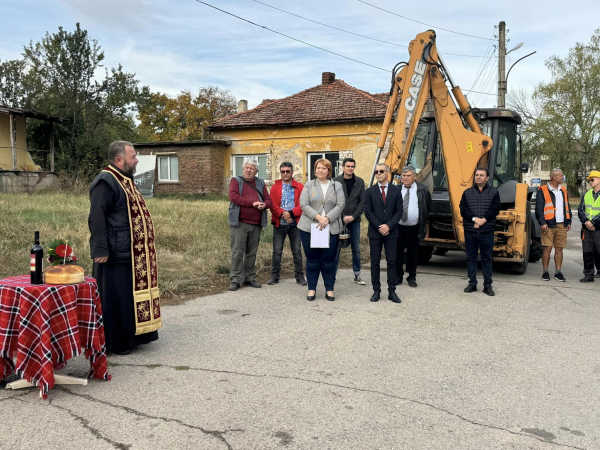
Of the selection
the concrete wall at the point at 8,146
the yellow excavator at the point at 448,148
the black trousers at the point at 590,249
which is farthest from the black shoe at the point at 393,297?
the concrete wall at the point at 8,146

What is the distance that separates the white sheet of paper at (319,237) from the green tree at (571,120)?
37.6 m

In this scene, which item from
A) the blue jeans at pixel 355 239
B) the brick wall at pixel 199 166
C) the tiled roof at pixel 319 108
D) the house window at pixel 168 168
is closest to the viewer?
the blue jeans at pixel 355 239

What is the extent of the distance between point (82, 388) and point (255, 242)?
4.20 m

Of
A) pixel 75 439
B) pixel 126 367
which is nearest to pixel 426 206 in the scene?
pixel 126 367

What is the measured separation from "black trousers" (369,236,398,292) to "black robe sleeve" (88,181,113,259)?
3.81 meters

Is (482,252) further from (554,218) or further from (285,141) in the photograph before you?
(285,141)

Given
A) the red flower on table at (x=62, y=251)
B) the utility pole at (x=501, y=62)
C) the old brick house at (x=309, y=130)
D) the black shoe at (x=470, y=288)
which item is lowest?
the black shoe at (x=470, y=288)

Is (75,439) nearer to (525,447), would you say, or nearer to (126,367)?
(126,367)

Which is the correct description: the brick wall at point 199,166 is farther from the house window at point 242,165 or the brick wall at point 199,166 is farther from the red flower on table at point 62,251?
the red flower on table at point 62,251

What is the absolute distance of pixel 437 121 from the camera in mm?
9305

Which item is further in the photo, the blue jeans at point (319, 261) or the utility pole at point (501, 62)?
the utility pole at point (501, 62)

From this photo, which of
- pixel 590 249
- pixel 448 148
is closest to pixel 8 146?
pixel 448 148

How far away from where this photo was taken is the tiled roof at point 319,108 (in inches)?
955

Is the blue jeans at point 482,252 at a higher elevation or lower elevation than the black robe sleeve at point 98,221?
lower
